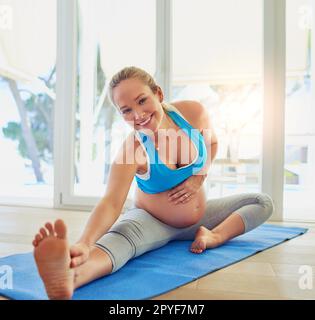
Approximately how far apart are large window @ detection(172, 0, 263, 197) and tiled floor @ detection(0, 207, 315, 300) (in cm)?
86

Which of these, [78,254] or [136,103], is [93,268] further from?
[136,103]

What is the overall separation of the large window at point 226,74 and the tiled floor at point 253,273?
2.83ft

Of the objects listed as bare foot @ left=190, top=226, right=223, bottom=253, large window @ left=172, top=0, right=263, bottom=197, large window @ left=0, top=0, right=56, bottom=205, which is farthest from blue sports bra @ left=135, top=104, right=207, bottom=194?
large window @ left=0, top=0, right=56, bottom=205

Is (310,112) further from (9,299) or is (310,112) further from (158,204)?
(9,299)

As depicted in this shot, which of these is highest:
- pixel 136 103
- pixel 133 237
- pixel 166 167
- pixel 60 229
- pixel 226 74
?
pixel 226 74

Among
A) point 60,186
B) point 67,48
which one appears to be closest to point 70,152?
point 60,186

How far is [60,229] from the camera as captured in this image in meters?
0.65

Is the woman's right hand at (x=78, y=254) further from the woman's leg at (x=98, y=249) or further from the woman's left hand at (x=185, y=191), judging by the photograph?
the woman's left hand at (x=185, y=191)

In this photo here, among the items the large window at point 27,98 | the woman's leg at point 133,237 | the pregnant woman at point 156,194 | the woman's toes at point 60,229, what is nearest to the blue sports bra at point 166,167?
the pregnant woman at point 156,194

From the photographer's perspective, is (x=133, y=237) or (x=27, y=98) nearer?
(x=133, y=237)

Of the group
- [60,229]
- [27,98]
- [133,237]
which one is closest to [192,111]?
[133,237]

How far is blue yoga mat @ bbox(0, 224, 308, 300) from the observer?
799mm

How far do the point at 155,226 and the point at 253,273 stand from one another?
0.35 m

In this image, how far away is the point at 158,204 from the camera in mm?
1137
